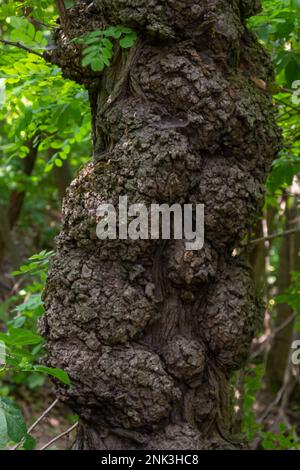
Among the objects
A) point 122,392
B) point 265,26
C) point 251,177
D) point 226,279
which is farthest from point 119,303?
point 265,26

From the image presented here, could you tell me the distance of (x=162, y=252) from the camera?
2117mm

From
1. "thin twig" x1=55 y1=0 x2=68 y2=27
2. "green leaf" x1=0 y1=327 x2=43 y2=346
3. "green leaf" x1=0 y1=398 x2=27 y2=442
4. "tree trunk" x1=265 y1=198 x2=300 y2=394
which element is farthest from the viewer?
"tree trunk" x1=265 y1=198 x2=300 y2=394

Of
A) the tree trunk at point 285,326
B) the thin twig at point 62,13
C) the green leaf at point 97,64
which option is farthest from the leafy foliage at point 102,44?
the tree trunk at point 285,326

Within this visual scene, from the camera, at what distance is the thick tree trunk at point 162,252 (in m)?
2.02

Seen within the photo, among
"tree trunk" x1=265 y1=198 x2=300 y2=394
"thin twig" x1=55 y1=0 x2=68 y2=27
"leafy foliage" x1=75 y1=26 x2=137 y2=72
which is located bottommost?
"tree trunk" x1=265 y1=198 x2=300 y2=394

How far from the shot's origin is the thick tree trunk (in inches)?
79.5

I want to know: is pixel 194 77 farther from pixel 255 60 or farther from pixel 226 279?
pixel 226 279

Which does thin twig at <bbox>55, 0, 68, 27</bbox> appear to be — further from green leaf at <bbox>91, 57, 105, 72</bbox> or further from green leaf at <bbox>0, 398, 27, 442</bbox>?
green leaf at <bbox>0, 398, 27, 442</bbox>

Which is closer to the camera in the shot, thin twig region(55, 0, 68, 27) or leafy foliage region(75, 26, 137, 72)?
leafy foliage region(75, 26, 137, 72)

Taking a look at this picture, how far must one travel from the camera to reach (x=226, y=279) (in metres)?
2.21

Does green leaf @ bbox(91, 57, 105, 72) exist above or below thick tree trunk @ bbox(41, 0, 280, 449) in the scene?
above

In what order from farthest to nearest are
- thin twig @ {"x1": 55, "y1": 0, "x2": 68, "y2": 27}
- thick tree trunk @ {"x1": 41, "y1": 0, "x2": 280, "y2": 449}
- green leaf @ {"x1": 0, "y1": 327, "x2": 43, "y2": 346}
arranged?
thin twig @ {"x1": 55, "y1": 0, "x2": 68, "y2": 27}, thick tree trunk @ {"x1": 41, "y1": 0, "x2": 280, "y2": 449}, green leaf @ {"x1": 0, "y1": 327, "x2": 43, "y2": 346}

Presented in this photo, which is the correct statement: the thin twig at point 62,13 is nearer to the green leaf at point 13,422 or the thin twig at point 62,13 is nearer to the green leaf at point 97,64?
the green leaf at point 97,64

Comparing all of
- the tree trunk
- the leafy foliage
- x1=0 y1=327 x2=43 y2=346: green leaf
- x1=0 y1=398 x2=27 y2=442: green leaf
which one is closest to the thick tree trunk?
the leafy foliage
